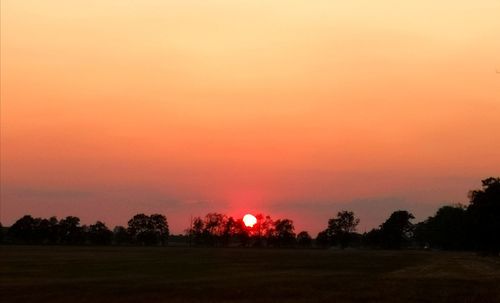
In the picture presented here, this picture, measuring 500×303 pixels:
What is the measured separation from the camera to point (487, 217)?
118812 mm

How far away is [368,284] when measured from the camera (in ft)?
141

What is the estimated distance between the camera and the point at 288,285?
42.2 m

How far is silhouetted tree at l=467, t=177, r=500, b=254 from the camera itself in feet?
385

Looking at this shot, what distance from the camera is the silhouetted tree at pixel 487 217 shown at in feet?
385

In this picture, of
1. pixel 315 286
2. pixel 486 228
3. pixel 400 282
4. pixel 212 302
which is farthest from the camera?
pixel 486 228

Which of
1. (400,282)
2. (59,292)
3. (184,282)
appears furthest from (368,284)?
(59,292)

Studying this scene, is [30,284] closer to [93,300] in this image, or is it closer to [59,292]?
[59,292]

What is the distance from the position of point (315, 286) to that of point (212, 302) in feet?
34.9

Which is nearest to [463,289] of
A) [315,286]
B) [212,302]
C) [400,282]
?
[400,282]

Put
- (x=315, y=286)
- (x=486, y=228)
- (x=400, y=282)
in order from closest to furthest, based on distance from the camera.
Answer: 1. (x=315, y=286)
2. (x=400, y=282)
3. (x=486, y=228)

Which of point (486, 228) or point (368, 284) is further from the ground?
point (486, 228)

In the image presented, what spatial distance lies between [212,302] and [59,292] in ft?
33.8

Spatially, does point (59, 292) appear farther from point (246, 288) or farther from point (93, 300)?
point (246, 288)

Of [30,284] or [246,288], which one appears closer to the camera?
[246,288]
